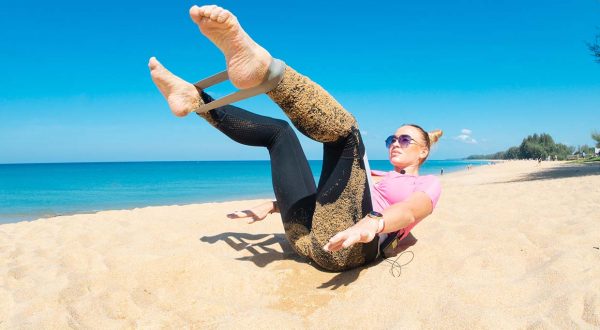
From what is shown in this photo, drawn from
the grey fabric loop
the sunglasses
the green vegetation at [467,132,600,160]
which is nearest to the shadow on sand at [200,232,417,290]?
the sunglasses

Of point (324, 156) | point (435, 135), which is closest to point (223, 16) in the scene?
point (324, 156)

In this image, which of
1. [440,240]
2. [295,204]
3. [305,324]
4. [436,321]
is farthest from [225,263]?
[440,240]

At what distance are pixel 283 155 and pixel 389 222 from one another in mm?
906

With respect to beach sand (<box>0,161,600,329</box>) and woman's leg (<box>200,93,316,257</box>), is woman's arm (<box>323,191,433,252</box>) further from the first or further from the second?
woman's leg (<box>200,93,316,257</box>)

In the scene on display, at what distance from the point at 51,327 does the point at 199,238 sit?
1.91 meters

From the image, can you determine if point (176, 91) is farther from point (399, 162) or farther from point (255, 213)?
point (399, 162)

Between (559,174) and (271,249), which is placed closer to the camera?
(271,249)

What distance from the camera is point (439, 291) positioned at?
2.07 meters

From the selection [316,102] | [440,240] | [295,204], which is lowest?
[440,240]

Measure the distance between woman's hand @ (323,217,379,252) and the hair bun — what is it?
4.54 ft

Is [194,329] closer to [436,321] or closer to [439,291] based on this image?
[436,321]

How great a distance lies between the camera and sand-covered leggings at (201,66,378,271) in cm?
191

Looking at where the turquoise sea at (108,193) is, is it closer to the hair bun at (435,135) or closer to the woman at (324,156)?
the woman at (324,156)

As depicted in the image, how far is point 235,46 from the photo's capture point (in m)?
1.80
